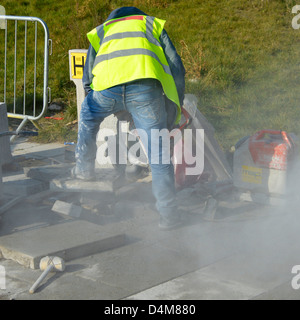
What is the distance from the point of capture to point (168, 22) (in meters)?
12.1

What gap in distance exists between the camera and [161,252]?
15.5 feet

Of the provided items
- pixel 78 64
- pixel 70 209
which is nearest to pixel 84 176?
pixel 70 209

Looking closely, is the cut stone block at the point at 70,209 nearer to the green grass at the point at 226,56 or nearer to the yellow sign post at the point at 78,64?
the yellow sign post at the point at 78,64

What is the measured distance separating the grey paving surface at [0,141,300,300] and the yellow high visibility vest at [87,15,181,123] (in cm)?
123

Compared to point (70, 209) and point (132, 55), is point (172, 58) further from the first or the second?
point (70, 209)

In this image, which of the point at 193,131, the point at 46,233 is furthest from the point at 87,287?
the point at 193,131

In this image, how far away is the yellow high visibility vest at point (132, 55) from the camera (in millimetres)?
4988

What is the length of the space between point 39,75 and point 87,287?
8088 mm

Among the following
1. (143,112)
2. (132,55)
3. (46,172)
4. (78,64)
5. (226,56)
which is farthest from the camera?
(226,56)

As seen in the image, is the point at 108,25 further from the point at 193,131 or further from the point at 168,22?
the point at 168,22

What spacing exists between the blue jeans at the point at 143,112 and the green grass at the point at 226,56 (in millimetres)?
2719

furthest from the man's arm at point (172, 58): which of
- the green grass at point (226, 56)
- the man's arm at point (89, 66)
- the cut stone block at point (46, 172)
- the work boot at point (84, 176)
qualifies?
the green grass at point (226, 56)

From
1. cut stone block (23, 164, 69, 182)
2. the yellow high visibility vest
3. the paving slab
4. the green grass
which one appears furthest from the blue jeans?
the green grass

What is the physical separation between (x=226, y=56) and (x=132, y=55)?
5695 millimetres
